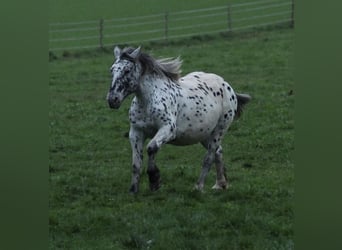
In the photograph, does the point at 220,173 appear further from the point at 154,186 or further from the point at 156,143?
the point at 156,143

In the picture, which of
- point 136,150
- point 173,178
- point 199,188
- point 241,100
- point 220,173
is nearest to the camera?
point 136,150

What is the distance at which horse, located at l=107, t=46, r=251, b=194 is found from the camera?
6750 mm

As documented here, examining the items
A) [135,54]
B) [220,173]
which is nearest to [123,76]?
[135,54]

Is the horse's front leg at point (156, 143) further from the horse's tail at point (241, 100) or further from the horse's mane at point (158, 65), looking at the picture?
the horse's tail at point (241, 100)

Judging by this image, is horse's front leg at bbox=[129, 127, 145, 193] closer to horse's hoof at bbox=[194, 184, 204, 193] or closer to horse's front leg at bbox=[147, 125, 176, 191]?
horse's front leg at bbox=[147, 125, 176, 191]

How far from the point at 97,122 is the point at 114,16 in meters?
11.8

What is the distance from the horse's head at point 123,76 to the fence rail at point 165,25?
14.6 meters

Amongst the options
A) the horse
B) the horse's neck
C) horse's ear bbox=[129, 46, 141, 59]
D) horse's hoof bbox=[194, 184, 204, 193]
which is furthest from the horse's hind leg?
horse's ear bbox=[129, 46, 141, 59]

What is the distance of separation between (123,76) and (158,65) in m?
0.55

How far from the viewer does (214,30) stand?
877 inches

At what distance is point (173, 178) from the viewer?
8.27 m

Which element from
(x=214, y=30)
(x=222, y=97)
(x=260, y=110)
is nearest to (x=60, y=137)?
(x=260, y=110)

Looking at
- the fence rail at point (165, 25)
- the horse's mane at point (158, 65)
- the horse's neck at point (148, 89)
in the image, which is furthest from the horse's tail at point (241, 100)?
the fence rail at point (165, 25)
